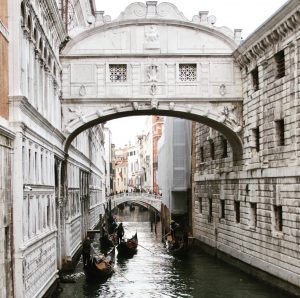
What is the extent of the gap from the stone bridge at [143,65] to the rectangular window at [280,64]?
8.46 feet

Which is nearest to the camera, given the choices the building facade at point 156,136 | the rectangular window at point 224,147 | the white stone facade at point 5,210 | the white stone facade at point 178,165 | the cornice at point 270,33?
the white stone facade at point 5,210

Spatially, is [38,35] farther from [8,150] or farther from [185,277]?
[185,277]

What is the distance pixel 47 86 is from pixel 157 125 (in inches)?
1710

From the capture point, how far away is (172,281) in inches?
680

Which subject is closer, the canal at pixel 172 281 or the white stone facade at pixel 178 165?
the canal at pixel 172 281

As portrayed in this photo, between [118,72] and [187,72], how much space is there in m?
1.93

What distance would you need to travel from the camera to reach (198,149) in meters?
24.8

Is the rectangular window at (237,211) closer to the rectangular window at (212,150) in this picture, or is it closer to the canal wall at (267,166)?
the canal wall at (267,166)

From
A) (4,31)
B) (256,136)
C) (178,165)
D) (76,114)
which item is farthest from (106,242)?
(4,31)

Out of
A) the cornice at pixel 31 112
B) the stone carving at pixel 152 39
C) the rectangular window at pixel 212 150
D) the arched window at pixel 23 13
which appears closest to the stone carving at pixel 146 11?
the stone carving at pixel 152 39

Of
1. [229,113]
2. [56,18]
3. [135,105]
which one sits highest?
[56,18]

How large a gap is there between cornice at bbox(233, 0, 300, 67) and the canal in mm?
5893

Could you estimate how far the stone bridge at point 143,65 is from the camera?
57.3 feet

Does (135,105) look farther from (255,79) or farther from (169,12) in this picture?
(255,79)
